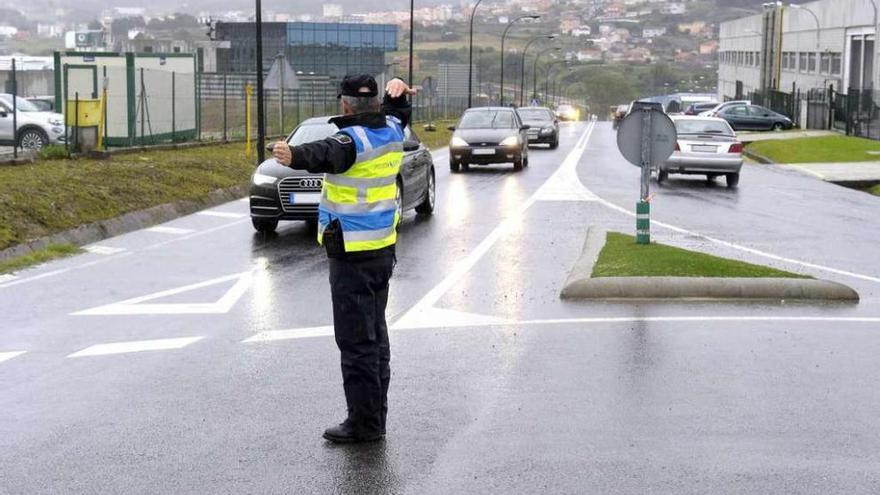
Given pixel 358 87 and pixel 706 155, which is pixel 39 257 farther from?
pixel 706 155

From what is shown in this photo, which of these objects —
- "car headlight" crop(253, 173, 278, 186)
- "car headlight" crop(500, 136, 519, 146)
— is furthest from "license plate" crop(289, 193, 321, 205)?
"car headlight" crop(500, 136, 519, 146)

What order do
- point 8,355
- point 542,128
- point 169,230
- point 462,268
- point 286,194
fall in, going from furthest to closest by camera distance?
1. point 542,128
2. point 169,230
3. point 286,194
4. point 462,268
5. point 8,355

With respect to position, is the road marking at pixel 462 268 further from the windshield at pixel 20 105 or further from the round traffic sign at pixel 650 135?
the windshield at pixel 20 105

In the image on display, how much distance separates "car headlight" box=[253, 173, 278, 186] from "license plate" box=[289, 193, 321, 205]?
349 mm

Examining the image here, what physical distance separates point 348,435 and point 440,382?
1.48 meters

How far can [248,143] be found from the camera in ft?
109

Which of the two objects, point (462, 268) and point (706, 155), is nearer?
point (462, 268)

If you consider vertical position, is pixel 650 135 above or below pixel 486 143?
above

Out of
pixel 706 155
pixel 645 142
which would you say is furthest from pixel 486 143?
pixel 645 142

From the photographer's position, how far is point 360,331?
6703 mm

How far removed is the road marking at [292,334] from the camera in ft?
31.5

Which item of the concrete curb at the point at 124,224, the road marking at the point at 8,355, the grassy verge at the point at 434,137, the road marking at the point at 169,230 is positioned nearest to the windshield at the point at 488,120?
the grassy verge at the point at 434,137

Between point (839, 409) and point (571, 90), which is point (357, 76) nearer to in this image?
point (839, 409)

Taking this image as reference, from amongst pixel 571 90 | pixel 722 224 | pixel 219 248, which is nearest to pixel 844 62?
pixel 722 224
